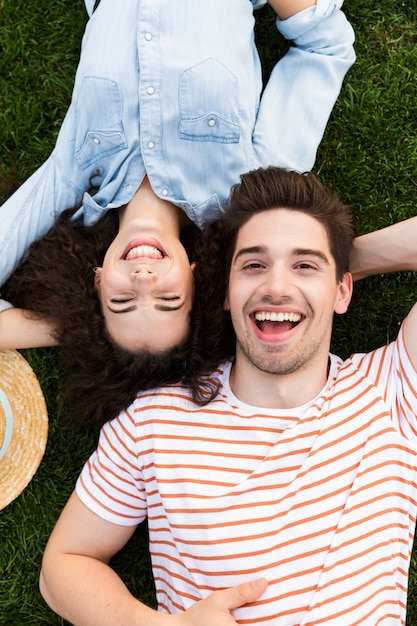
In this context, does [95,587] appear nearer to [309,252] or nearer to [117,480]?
[117,480]

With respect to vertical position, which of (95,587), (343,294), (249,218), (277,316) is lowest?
(95,587)

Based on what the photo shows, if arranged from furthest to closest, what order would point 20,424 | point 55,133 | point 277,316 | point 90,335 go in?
point 55,133, point 20,424, point 90,335, point 277,316

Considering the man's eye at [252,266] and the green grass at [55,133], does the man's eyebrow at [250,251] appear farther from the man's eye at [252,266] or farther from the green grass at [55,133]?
the green grass at [55,133]

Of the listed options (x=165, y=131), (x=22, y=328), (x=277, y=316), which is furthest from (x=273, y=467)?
(x=165, y=131)

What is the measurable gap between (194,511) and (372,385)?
0.97m

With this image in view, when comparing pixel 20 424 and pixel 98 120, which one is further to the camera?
pixel 20 424

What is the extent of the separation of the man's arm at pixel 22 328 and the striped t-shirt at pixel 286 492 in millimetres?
665

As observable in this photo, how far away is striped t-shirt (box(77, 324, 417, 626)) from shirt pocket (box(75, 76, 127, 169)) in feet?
4.09

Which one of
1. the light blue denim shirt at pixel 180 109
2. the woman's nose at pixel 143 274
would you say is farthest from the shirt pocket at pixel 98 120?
the woman's nose at pixel 143 274

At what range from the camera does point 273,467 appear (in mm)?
2715

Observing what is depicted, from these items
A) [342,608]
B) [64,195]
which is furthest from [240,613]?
[64,195]

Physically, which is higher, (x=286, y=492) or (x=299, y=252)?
(x=299, y=252)

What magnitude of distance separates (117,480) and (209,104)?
5.89 feet

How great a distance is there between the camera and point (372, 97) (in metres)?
3.51
